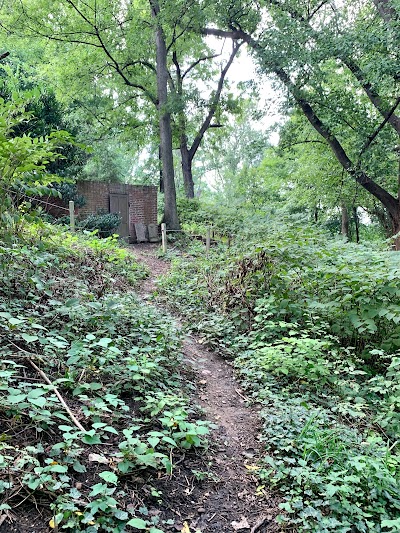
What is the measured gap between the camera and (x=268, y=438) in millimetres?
3072

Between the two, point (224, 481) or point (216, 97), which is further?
point (216, 97)

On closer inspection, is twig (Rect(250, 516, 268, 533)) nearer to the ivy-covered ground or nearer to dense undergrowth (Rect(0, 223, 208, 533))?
the ivy-covered ground

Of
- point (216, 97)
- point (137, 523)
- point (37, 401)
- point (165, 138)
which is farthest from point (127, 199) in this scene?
point (137, 523)

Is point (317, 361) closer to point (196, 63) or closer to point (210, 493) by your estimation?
point (210, 493)

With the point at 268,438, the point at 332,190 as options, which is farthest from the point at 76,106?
the point at 268,438

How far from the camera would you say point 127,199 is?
50.9 ft

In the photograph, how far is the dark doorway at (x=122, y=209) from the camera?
15.0 metres

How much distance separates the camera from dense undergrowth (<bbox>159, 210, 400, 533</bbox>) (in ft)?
8.02

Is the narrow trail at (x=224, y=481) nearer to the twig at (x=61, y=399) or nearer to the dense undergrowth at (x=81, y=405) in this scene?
the dense undergrowth at (x=81, y=405)

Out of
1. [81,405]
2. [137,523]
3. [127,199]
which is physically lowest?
→ [137,523]

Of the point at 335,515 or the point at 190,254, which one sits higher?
the point at 190,254

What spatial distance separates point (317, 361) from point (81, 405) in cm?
265

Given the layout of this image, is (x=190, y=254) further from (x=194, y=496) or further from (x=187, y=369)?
(x=194, y=496)

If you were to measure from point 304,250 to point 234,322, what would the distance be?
165 cm
